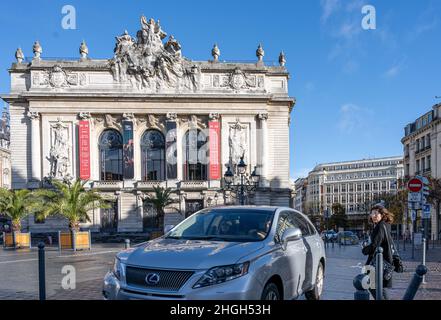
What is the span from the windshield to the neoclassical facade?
31.4 metres

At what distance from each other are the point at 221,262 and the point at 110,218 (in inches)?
1430

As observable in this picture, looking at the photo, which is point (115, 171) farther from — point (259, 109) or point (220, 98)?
point (259, 109)

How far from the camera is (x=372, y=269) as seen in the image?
6.07 meters

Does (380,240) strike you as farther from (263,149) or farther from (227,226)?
(263,149)

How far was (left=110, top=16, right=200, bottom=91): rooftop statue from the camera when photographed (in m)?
39.0

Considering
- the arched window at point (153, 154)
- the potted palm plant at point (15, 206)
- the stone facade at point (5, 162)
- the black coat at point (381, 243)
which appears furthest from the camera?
the stone facade at point (5, 162)

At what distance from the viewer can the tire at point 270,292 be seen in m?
4.91

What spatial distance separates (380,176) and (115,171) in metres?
103

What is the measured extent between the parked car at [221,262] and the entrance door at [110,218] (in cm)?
3390

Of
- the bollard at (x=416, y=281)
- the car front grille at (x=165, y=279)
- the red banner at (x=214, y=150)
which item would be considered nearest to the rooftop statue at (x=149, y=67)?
the red banner at (x=214, y=150)

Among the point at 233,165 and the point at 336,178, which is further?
the point at 336,178

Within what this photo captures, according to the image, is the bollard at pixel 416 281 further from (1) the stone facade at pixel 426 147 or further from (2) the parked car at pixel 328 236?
(1) the stone facade at pixel 426 147

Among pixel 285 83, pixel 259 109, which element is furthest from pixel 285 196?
pixel 285 83

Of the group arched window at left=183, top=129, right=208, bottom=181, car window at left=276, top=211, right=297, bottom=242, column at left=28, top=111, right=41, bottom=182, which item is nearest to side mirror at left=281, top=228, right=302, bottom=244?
car window at left=276, top=211, right=297, bottom=242
